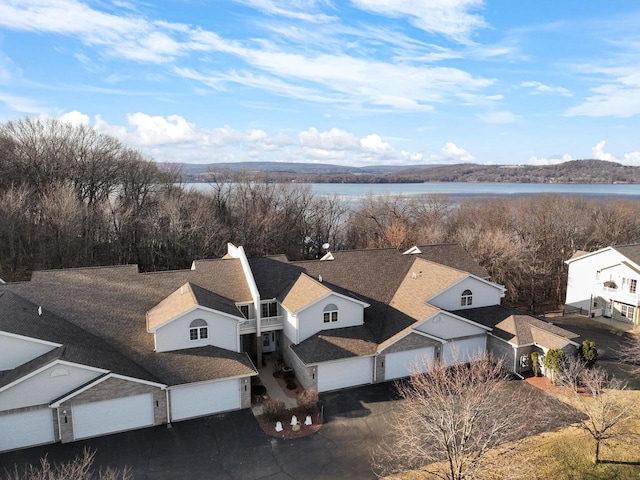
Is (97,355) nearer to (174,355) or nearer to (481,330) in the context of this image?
(174,355)

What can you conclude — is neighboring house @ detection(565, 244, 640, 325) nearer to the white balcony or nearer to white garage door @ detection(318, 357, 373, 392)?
white garage door @ detection(318, 357, 373, 392)

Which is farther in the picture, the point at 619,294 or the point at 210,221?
the point at 210,221

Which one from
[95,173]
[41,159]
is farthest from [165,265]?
[41,159]

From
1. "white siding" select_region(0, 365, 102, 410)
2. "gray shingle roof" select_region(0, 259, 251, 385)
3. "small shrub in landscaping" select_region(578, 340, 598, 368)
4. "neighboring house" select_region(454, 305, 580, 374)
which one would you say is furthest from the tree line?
"white siding" select_region(0, 365, 102, 410)

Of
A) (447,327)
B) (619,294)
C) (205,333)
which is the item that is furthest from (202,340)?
(619,294)

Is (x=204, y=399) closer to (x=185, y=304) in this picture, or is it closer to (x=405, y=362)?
(x=185, y=304)
